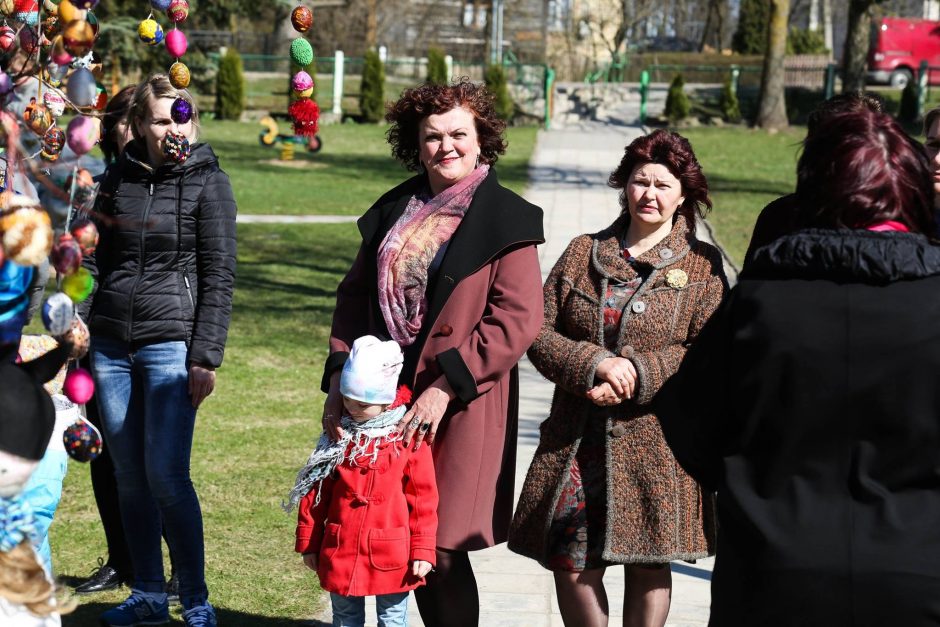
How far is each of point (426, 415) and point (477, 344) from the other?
27 centimetres

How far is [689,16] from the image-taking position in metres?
68.9

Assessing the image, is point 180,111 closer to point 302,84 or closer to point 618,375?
point 302,84

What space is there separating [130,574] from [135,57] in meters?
26.4

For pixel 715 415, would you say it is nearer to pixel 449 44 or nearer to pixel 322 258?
pixel 322 258

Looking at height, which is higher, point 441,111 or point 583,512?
point 441,111

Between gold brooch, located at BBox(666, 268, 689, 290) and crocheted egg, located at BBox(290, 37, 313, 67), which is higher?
crocheted egg, located at BBox(290, 37, 313, 67)

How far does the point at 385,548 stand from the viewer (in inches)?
148

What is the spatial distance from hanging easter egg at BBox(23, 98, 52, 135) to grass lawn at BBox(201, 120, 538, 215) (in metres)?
14.9

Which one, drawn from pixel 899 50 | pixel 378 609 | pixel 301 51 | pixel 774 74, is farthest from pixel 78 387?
pixel 899 50

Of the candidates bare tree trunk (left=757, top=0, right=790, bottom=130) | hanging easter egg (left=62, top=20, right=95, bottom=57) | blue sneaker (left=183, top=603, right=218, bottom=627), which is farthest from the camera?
bare tree trunk (left=757, top=0, right=790, bottom=130)

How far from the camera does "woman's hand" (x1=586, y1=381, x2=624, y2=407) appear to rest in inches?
151

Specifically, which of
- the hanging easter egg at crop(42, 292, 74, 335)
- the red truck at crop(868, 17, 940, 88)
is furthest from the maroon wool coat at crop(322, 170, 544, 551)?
the red truck at crop(868, 17, 940, 88)

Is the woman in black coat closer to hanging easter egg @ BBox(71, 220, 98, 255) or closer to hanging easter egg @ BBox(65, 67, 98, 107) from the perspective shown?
hanging easter egg @ BBox(71, 220, 98, 255)

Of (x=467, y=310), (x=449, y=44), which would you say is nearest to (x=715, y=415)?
(x=467, y=310)
